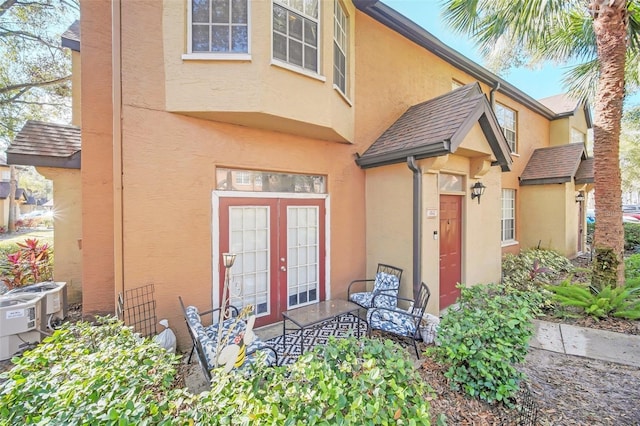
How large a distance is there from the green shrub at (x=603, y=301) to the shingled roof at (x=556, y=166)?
6.35 m

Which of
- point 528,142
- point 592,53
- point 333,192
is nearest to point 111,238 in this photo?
point 333,192

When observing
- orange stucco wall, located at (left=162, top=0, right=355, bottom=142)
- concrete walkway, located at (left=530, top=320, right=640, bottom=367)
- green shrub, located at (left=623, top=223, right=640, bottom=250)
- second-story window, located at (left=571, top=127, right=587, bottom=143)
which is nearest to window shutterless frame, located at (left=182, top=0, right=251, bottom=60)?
orange stucco wall, located at (left=162, top=0, right=355, bottom=142)

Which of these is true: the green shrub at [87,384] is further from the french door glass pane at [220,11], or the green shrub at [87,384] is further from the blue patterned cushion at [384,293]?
the french door glass pane at [220,11]

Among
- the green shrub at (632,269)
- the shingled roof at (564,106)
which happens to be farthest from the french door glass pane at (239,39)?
the shingled roof at (564,106)

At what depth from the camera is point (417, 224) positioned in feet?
19.0

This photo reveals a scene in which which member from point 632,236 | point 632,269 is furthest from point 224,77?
point 632,236

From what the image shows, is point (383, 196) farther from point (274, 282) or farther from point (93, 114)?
point (93, 114)

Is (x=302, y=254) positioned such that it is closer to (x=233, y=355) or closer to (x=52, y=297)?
(x=233, y=355)

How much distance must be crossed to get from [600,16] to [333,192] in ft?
23.7

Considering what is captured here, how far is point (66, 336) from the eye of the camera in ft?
9.02

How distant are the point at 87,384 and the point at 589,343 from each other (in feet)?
24.8

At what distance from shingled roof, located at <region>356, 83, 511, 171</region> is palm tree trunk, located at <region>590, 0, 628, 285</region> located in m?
2.00

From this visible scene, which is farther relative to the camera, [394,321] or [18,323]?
[394,321]

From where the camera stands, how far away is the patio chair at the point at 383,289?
6.02m
